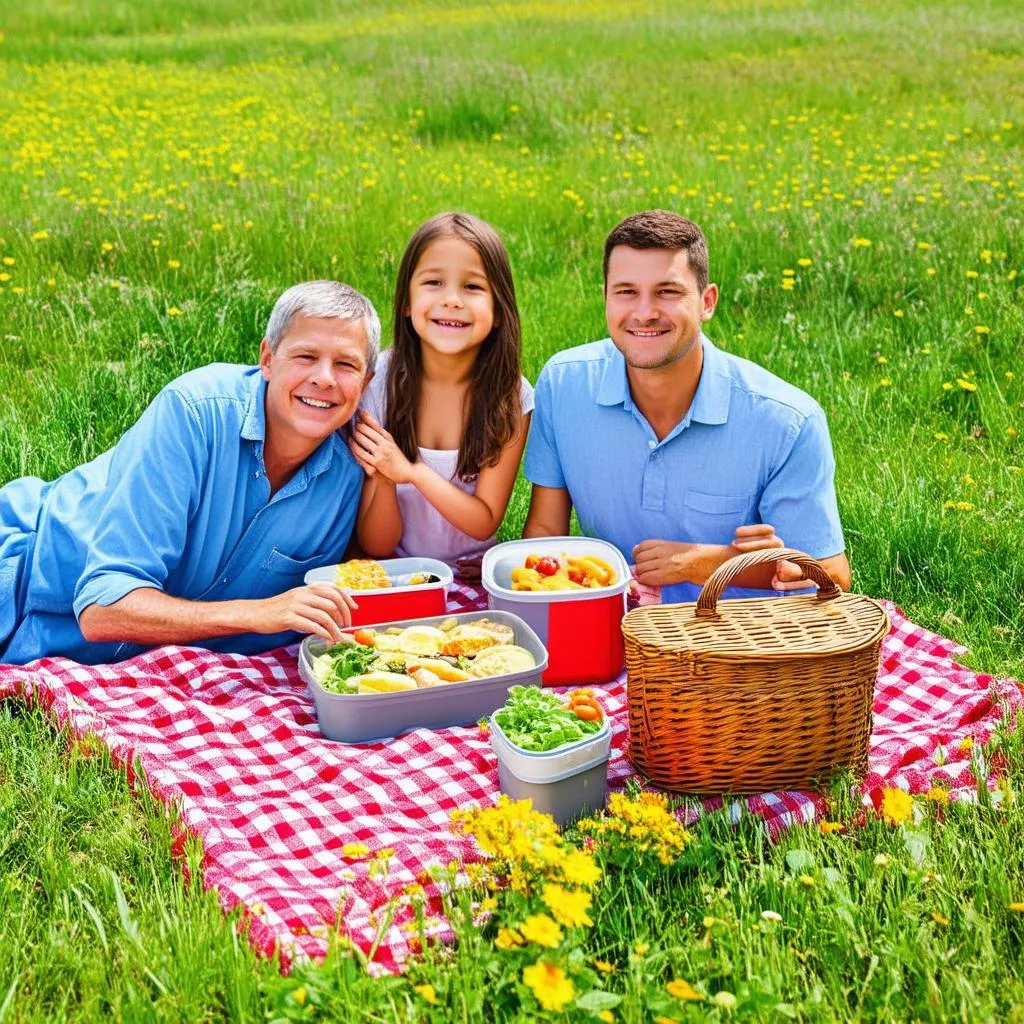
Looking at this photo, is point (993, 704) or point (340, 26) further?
point (340, 26)

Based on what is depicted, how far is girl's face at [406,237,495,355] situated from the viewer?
3.45 metres

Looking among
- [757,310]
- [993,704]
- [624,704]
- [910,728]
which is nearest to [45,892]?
[624,704]

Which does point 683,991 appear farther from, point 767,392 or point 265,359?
point 265,359

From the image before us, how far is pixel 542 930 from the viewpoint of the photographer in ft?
6.20

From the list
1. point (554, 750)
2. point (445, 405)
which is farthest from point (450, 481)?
point (554, 750)

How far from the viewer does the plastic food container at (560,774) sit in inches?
94.3

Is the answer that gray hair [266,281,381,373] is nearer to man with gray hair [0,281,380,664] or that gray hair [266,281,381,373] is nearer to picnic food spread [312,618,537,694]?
man with gray hair [0,281,380,664]

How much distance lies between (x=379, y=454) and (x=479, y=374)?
45cm

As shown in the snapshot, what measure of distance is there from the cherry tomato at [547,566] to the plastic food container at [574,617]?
0.35ft

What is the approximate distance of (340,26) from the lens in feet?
58.3

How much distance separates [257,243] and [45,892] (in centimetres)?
439

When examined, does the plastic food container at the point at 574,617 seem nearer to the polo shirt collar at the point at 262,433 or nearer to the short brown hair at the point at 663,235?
the polo shirt collar at the point at 262,433

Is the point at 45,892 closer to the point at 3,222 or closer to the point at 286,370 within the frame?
the point at 286,370

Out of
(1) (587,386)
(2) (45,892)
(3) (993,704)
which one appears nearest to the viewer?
(2) (45,892)
